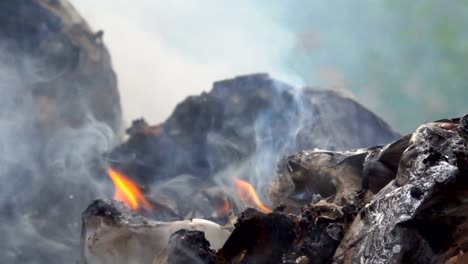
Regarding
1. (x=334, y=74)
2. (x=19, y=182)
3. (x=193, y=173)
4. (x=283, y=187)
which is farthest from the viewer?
(x=334, y=74)

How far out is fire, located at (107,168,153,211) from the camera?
5.53 meters

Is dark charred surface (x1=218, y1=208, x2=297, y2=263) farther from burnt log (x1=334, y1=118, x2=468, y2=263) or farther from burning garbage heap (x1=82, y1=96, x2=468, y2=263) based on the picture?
burnt log (x1=334, y1=118, x2=468, y2=263)

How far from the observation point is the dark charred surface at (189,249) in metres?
3.01

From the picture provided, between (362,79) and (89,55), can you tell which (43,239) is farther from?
(362,79)

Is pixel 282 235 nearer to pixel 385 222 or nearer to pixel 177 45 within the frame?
pixel 385 222

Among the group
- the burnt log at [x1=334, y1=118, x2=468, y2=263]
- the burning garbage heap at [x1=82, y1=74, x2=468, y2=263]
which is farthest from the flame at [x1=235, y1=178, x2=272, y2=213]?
the burnt log at [x1=334, y1=118, x2=468, y2=263]

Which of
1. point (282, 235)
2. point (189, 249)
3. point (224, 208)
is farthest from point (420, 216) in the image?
point (224, 208)

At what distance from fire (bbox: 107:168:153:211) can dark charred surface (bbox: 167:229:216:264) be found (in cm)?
226

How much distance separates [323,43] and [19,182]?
11718 mm

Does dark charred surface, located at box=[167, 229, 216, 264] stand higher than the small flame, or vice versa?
the small flame

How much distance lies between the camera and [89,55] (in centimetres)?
730

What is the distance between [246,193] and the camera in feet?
21.3

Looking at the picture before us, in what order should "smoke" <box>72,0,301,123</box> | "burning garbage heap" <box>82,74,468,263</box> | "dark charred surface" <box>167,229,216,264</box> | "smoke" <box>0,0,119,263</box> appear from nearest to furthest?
"burning garbage heap" <box>82,74,468,263</box> → "dark charred surface" <box>167,229,216,264</box> → "smoke" <box>0,0,119,263</box> → "smoke" <box>72,0,301,123</box>

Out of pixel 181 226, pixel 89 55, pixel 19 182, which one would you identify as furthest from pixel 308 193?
pixel 89 55
